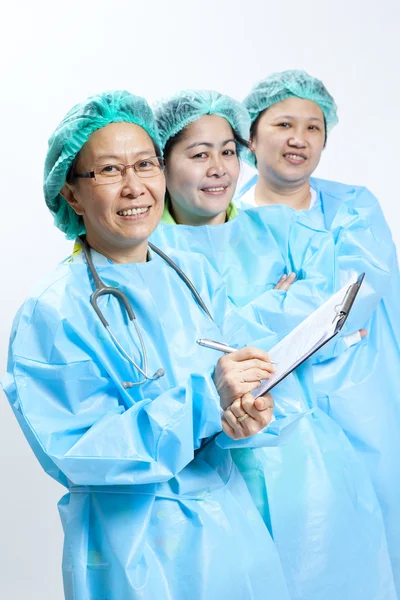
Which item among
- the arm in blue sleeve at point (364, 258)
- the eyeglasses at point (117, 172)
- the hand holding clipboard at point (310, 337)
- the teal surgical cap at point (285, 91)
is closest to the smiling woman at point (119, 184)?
the eyeglasses at point (117, 172)

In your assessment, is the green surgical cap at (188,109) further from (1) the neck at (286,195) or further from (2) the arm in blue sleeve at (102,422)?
(2) the arm in blue sleeve at (102,422)

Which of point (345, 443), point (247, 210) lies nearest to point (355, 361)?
point (345, 443)

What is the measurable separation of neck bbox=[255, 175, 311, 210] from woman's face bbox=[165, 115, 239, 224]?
0.31 meters

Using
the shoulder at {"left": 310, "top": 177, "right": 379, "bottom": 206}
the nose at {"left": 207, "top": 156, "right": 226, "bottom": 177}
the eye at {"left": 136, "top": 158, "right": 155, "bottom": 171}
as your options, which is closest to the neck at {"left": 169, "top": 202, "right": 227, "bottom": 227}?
the nose at {"left": 207, "top": 156, "right": 226, "bottom": 177}

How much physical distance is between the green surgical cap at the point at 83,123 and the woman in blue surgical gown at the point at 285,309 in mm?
473

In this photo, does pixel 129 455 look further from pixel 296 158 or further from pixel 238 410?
pixel 296 158

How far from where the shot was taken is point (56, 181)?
75.0 inches

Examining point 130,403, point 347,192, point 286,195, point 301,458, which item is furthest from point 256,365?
point 347,192

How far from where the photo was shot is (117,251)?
192cm

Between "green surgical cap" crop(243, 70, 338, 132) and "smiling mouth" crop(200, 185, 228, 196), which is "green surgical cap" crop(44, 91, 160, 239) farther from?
"green surgical cap" crop(243, 70, 338, 132)

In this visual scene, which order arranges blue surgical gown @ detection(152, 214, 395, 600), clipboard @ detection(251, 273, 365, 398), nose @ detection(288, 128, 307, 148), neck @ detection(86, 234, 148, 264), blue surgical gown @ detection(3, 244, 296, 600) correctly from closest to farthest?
clipboard @ detection(251, 273, 365, 398) < blue surgical gown @ detection(3, 244, 296, 600) < neck @ detection(86, 234, 148, 264) < blue surgical gown @ detection(152, 214, 395, 600) < nose @ detection(288, 128, 307, 148)

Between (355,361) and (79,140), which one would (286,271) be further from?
(79,140)

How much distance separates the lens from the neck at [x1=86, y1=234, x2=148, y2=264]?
192cm

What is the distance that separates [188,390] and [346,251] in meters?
1.00
